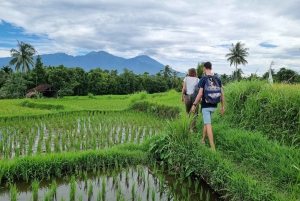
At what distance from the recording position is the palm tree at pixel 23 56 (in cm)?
3737

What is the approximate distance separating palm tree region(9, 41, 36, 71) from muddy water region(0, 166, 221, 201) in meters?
38.8

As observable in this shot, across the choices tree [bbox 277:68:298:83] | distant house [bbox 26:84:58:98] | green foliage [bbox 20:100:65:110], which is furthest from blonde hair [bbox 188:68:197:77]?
distant house [bbox 26:84:58:98]

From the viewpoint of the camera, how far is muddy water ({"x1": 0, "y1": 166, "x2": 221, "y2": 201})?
12.1ft

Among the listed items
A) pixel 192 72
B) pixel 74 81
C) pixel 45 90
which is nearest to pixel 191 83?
pixel 192 72

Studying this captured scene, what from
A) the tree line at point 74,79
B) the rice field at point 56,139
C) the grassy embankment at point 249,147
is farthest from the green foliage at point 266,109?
the tree line at point 74,79

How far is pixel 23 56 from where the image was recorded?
37938 millimetres

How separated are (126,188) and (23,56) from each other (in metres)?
40.1

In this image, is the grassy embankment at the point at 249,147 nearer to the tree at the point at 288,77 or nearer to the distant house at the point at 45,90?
the tree at the point at 288,77

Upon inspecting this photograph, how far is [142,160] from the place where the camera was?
207 inches

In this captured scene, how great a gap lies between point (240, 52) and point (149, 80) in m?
17.9

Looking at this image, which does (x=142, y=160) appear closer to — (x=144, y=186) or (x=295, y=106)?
(x=144, y=186)

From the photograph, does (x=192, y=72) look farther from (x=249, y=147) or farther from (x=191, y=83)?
(x=249, y=147)

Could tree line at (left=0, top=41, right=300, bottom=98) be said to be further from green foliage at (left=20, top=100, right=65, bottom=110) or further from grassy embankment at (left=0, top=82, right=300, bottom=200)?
grassy embankment at (left=0, top=82, right=300, bottom=200)

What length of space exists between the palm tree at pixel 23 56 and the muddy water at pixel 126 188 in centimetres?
3878
